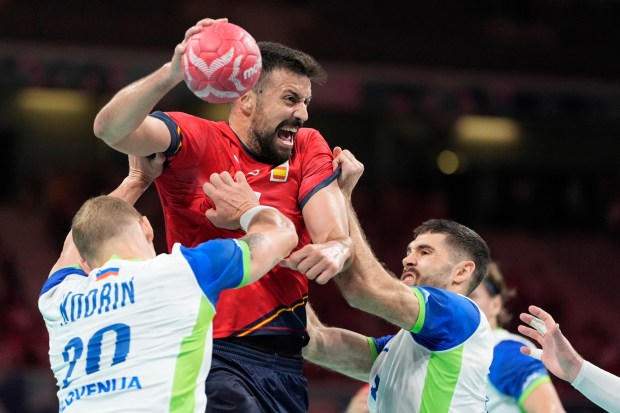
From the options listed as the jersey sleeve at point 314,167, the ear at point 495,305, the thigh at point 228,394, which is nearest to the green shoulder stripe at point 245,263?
the thigh at point 228,394

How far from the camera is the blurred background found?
597 inches

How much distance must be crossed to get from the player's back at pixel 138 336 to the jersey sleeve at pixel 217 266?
3cm

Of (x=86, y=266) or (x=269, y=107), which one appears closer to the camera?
(x=86, y=266)

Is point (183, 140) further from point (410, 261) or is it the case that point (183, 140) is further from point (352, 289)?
point (410, 261)

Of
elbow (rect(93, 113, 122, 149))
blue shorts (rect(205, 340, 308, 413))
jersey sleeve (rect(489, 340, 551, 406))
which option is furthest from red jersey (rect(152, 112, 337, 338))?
jersey sleeve (rect(489, 340, 551, 406))

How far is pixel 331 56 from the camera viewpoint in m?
15.9

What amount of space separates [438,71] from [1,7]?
7126mm

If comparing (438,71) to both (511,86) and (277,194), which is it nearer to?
(511,86)

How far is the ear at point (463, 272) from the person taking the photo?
5.82 meters

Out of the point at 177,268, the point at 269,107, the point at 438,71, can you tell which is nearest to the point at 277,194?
the point at 269,107

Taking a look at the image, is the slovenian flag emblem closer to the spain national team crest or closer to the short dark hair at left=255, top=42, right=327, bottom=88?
the spain national team crest

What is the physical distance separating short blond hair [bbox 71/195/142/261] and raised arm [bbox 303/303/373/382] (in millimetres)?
1853

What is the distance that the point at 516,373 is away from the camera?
21.9 ft

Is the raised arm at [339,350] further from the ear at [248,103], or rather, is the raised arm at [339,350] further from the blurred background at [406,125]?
the blurred background at [406,125]
